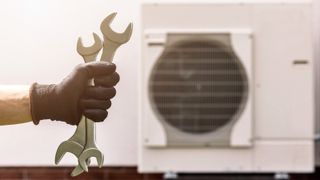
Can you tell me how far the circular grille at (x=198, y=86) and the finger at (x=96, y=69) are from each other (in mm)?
1138

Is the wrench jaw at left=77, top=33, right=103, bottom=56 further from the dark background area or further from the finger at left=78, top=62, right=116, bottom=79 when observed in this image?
the dark background area

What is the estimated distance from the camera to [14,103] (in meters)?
0.68

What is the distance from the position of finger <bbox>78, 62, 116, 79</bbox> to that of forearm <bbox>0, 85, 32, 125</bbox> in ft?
0.26

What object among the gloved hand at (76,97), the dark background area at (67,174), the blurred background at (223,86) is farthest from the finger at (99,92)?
the dark background area at (67,174)

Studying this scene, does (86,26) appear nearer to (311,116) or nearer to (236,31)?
(236,31)

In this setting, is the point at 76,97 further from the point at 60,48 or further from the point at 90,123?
the point at 60,48

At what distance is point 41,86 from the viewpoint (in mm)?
707

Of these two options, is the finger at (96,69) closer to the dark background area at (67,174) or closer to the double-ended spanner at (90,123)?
the double-ended spanner at (90,123)

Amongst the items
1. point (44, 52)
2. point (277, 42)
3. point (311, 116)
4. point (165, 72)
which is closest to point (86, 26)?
point (44, 52)

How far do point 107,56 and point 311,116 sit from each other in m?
1.29

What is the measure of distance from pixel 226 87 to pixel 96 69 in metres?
1.20

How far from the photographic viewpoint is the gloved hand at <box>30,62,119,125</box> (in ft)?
2.23

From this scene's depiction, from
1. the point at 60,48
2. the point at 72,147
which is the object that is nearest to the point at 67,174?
the point at 60,48

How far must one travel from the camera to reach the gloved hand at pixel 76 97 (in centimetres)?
68
